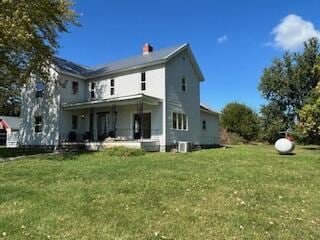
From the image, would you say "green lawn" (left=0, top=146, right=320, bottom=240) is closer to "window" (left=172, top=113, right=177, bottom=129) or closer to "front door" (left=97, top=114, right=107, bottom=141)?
"window" (left=172, top=113, right=177, bottom=129)

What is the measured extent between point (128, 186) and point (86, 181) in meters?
1.55

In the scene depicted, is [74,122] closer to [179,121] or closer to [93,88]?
[93,88]

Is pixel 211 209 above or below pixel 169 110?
below

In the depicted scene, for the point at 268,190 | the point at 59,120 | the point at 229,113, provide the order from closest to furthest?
the point at 268,190 < the point at 59,120 < the point at 229,113

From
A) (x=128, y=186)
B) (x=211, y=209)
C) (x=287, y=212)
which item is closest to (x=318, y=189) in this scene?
(x=287, y=212)

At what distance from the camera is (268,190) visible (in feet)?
31.0

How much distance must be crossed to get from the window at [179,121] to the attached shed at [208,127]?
13.8 feet

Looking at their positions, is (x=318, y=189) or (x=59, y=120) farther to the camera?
(x=59, y=120)

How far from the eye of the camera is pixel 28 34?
1845cm

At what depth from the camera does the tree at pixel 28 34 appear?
18.5 meters

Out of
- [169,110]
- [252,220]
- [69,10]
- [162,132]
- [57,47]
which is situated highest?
[69,10]

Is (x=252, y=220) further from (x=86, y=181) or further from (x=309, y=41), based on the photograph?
(x=309, y=41)

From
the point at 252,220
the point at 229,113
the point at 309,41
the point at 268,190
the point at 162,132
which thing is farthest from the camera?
the point at 229,113

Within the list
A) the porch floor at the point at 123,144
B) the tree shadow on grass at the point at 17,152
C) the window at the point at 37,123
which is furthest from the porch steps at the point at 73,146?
the window at the point at 37,123
